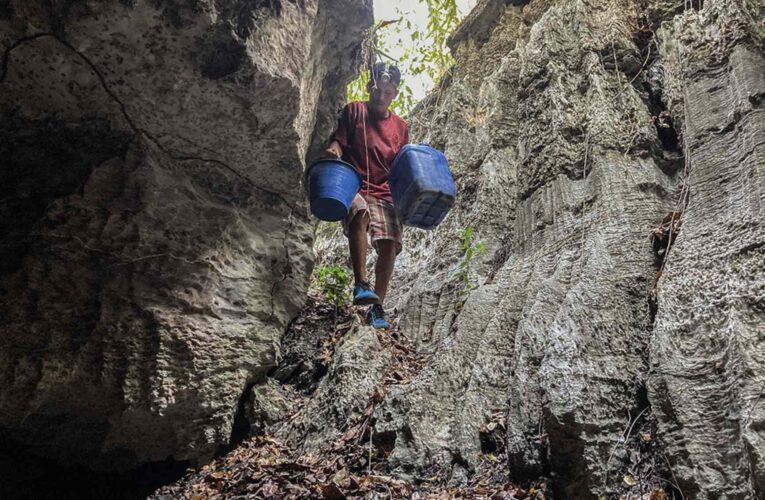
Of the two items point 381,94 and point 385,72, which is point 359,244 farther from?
point 385,72

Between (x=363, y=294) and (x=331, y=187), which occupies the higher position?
(x=331, y=187)

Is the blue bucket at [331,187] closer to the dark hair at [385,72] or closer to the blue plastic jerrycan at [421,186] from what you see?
the blue plastic jerrycan at [421,186]

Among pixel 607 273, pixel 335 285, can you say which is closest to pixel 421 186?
pixel 607 273

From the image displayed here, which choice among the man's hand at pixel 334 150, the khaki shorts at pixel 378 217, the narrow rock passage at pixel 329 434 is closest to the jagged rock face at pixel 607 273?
the narrow rock passage at pixel 329 434

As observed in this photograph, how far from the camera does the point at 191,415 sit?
2.99 m

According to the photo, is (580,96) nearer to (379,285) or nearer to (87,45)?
(379,285)

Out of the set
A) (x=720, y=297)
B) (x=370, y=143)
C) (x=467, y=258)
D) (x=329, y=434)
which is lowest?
(x=329, y=434)

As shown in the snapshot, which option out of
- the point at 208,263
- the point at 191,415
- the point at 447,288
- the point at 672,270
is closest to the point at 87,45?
the point at 208,263

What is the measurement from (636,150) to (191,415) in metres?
3.27

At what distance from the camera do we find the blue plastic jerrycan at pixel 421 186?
3.49m

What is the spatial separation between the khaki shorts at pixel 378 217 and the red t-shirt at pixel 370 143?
59 mm

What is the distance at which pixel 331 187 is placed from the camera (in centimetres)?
340

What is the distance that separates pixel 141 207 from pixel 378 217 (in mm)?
1829

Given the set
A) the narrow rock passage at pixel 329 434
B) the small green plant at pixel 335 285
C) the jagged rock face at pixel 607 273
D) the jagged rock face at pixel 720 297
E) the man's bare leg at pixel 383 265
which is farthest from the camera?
the small green plant at pixel 335 285
